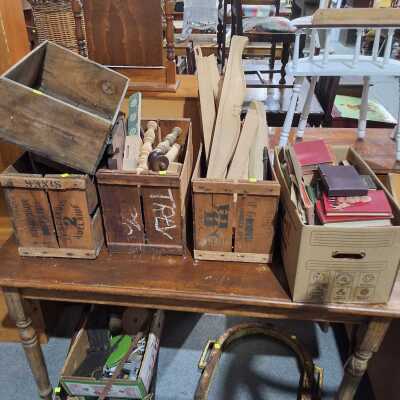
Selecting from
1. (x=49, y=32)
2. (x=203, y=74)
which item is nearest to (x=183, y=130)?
(x=203, y=74)

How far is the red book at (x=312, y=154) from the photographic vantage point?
120 cm

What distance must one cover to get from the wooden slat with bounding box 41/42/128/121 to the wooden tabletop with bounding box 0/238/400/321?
461mm

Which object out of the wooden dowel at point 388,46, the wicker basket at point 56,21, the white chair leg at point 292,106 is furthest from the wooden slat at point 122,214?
the wooden dowel at point 388,46

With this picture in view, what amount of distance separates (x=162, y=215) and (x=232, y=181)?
217 mm

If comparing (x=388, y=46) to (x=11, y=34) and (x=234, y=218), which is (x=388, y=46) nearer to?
(x=234, y=218)

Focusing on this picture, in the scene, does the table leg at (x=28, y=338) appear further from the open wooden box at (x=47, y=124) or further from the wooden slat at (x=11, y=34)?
the wooden slat at (x=11, y=34)

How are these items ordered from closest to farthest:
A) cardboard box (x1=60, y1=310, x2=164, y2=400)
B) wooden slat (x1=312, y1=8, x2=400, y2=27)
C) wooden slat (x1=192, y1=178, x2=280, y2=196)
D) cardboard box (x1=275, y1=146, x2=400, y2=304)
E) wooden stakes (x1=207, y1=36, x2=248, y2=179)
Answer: cardboard box (x1=275, y1=146, x2=400, y2=304), wooden slat (x1=192, y1=178, x2=280, y2=196), wooden stakes (x1=207, y1=36, x2=248, y2=179), cardboard box (x1=60, y1=310, x2=164, y2=400), wooden slat (x1=312, y1=8, x2=400, y2=27)

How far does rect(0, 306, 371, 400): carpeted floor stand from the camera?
5.17 feet

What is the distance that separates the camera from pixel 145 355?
1447 millimetres

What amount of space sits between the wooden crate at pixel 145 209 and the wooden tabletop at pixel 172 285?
→ 45 millimetres

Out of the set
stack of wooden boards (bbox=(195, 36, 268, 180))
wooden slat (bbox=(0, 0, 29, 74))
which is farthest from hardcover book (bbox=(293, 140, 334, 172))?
wooden slat (bbox=(0, 0, 29, 74))

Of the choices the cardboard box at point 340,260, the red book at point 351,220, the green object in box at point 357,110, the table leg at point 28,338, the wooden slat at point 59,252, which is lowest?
the table leg at point 28,338

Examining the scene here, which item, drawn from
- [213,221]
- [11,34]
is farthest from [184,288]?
→ [11,34]

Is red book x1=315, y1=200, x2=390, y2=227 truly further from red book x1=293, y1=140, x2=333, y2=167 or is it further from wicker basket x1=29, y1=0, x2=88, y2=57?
wicker basket x1=29, y1=0, x2=88, y2=57
